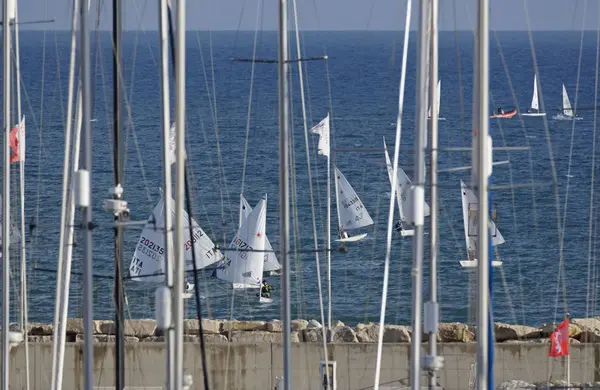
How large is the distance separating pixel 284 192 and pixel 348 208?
27117 millimetres

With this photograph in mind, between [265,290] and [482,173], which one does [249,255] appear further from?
[482,173]

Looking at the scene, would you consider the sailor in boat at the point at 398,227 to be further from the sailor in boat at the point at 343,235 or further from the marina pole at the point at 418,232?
the marina pole at the point at 418,232

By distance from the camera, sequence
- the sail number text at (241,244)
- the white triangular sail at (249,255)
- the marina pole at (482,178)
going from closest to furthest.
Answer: the marina pole at (482,178) < the sail number text at (241,244) < the white triangular sail at (249,255)

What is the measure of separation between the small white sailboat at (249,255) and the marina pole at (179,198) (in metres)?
21.7

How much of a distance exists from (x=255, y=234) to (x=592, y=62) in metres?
141

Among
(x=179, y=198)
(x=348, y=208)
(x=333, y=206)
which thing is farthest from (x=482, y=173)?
(x=333, y=206)

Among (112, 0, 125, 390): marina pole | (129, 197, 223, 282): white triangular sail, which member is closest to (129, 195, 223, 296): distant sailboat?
(129, 197, 223, 282): white triangular sail

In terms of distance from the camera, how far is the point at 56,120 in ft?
310

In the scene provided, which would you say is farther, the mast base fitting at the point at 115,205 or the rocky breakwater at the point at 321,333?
the rocky breakwater at the point at 321,333

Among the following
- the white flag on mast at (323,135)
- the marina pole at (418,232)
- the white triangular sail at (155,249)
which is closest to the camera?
the marina pole at (418,232)

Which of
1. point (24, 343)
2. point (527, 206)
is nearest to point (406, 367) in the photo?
point (24, 343)

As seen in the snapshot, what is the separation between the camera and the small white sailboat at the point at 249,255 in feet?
133

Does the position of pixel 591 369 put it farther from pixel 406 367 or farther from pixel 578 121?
pixel 578 121

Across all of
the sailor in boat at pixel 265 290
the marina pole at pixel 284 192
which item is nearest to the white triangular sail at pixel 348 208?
the sailor in boat at pixel 265 290
